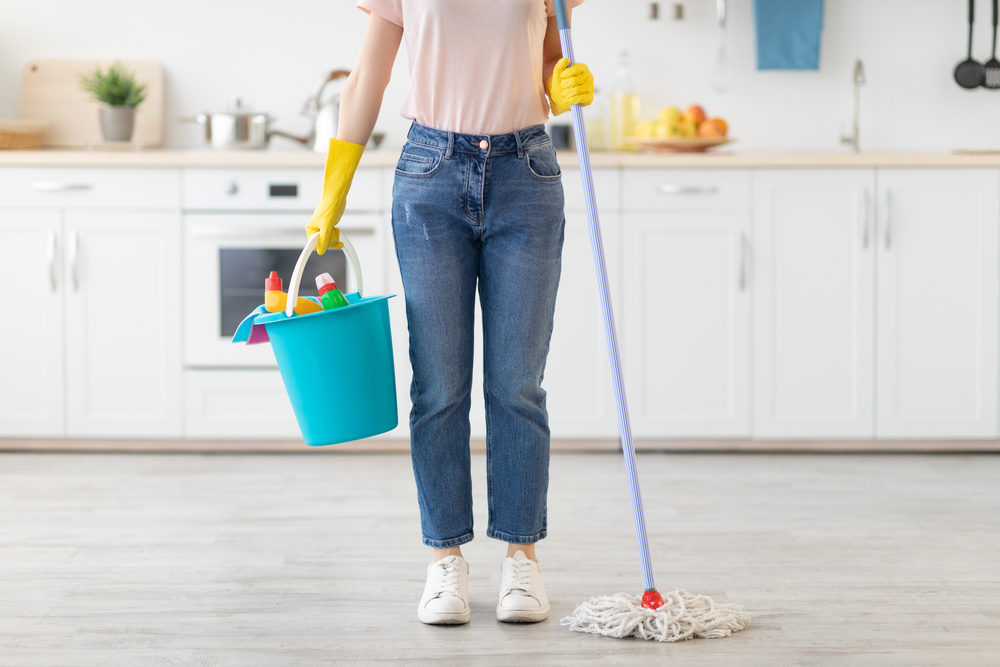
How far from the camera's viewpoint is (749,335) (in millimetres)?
2809

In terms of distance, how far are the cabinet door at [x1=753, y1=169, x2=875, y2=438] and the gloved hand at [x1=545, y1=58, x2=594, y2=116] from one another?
4.77ft

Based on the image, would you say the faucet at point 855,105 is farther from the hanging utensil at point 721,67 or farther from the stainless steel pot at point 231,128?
the stainless steel pot at point 231,128

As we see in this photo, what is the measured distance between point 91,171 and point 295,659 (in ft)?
6.35

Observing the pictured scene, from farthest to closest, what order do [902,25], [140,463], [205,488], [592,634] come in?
[902,25]
[140,463]
[205,488]
[592,634]

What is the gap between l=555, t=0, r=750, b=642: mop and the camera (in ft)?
4.71

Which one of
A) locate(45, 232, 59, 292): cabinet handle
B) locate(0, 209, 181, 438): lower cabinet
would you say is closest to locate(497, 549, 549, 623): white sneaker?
locate(0, 209, 181, 438): lower cabinet

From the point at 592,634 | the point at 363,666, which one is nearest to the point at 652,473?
the point at 592,634

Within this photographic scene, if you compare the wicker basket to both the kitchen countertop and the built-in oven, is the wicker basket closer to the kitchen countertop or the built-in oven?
the kitchen countertop

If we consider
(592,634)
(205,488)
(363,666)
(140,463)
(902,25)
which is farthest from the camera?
(902,25)

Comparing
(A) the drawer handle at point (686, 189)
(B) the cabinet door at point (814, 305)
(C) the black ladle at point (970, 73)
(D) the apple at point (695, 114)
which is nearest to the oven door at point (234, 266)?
(A) the drawer handle at point (686, 189)

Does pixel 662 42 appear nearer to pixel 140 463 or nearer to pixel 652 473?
pixel 652 473

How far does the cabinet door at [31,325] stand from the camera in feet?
9.21

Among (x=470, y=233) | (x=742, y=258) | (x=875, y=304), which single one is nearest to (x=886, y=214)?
(x=875, y=304)

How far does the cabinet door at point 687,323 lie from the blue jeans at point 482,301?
4.22ft
